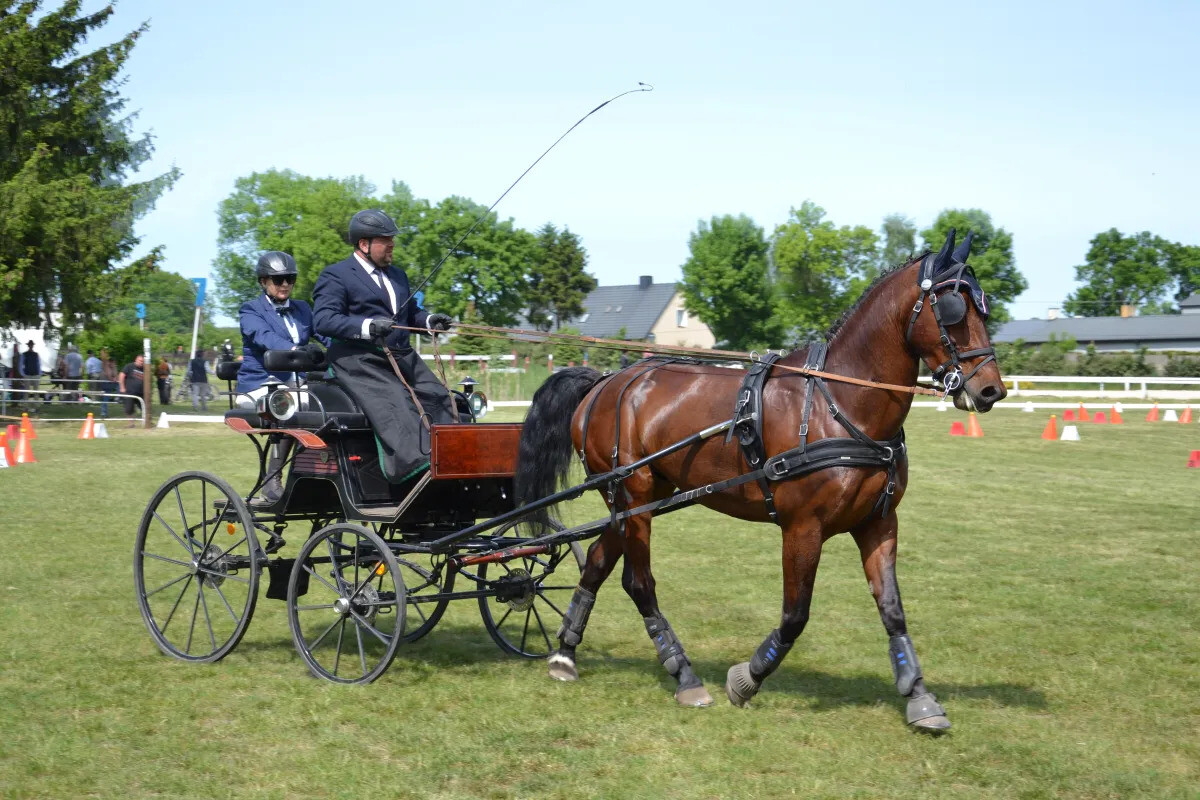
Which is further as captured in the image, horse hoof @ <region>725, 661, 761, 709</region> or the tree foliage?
the tree foliage

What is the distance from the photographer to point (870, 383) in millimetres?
5879

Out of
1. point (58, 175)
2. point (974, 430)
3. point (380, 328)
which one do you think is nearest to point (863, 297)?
point (380, 328)

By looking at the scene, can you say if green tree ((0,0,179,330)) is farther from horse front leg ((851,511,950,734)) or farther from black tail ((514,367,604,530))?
horse front leg ((851,511,950,734))

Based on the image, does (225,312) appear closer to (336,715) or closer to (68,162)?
(68,162)

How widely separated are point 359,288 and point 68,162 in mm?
27433

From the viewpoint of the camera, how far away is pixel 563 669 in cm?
699

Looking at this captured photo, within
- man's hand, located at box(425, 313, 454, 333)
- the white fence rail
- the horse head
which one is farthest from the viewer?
the white fence rail

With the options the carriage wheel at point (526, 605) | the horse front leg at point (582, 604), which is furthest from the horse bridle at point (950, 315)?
the carriage wheel at point (526, 605)

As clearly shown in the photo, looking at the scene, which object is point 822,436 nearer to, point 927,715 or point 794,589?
point 794,589

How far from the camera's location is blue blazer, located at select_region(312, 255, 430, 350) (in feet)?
23.0

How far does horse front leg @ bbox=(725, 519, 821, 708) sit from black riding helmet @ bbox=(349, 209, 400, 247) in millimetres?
3039

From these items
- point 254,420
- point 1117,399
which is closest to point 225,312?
point 1117,399

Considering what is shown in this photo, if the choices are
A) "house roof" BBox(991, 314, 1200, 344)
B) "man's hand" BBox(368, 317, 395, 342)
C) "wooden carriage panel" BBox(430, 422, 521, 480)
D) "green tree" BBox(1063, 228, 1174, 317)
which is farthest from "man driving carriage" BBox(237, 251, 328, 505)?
"green tree" BBox(1063, 228, 1174, 317)

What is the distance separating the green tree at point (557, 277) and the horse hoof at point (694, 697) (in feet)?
253
